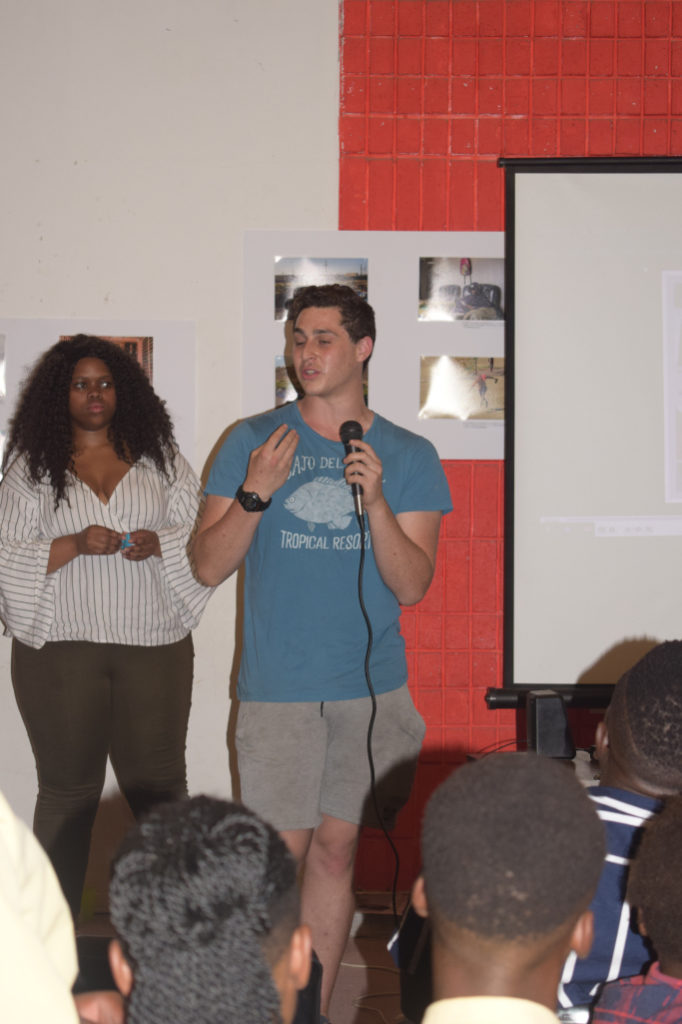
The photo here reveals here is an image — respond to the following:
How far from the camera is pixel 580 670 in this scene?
9.75 feet

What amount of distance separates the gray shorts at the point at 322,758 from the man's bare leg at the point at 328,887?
39 mm

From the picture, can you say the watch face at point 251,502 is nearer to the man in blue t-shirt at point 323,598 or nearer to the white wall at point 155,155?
the man in blue t-shirt at point 323,598

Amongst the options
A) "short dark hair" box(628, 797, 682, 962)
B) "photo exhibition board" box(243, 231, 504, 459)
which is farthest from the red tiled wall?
"short dark hair" box(628, 797, 682, 962)

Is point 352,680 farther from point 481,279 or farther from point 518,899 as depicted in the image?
point 481,279

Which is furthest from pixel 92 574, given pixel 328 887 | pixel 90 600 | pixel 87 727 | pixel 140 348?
pixel 328 887

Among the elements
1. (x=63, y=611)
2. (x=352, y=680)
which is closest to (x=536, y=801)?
(x=352, y=680)

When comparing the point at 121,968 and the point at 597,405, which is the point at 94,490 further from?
the point at 121,968

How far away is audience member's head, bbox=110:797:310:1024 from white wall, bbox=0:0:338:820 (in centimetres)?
213

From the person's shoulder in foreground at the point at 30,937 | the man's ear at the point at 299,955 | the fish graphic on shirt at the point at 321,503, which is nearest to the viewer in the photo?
the person's shoulder in foreground at the point at 30,937

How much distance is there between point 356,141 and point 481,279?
1.95 ft

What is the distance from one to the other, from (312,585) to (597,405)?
128cm

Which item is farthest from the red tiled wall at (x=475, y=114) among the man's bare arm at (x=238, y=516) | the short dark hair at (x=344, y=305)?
the man's bare arm at (x=238, y=516)

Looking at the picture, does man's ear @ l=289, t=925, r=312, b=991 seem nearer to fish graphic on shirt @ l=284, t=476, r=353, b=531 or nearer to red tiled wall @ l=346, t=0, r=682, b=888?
fish graphic on shirt @ l=284, t=476, r=353, b=531

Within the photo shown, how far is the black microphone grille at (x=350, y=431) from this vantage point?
2.17 metres
